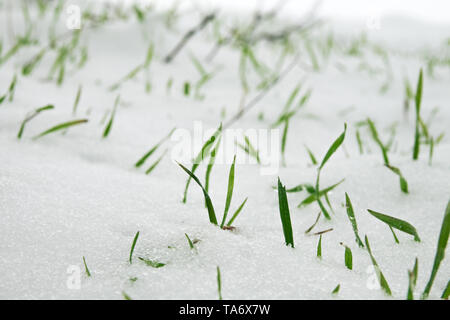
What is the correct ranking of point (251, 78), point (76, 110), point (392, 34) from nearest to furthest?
point (76, 110) < point (251, 78) < point (392, 34)

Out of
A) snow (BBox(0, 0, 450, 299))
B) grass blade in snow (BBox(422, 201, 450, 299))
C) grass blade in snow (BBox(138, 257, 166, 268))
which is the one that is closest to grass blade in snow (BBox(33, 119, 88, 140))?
snow (BBox(0, 0, 450, 299))

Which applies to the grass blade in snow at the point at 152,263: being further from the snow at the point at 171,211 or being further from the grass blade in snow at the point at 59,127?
the grass blade in snow at the point at 59,127

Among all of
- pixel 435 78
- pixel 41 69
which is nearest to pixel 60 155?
pixel 41 69

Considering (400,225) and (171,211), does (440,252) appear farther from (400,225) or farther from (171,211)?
(171,211)

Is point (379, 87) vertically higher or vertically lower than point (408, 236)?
higher

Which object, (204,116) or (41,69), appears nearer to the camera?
(204,116)

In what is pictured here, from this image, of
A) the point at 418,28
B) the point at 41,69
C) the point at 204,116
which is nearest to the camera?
the point at 204,116

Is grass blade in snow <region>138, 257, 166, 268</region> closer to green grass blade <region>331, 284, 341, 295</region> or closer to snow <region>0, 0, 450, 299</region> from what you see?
snow <region>0, 0, 450, 299</region>

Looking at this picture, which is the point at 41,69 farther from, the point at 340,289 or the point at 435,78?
the point at 435,78
